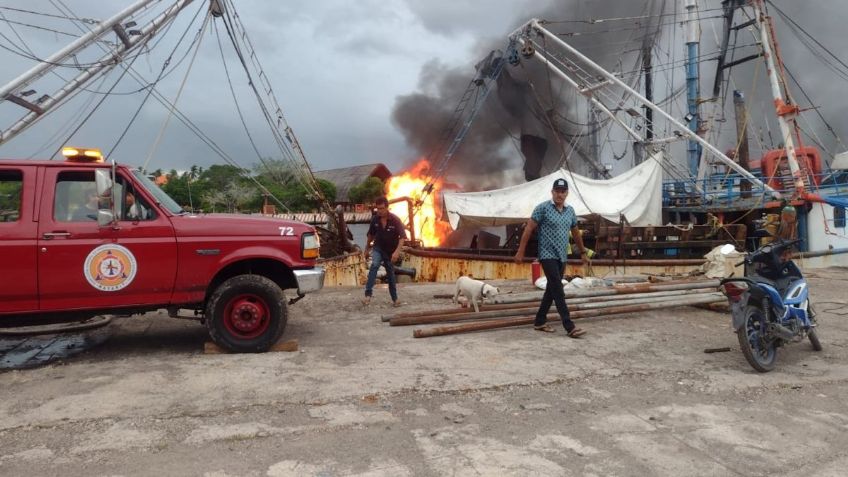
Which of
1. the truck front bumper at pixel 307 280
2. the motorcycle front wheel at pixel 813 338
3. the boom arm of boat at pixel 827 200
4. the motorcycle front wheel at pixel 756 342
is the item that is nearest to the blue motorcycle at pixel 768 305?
the motorcycle front wheel at pixel 756 342

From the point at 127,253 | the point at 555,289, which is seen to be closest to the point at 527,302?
the point at 555,289

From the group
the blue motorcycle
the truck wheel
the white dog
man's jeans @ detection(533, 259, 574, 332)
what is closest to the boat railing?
the blue motorcycle

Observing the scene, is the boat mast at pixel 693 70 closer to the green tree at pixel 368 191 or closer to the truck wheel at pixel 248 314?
the green tree at pixel 368 191

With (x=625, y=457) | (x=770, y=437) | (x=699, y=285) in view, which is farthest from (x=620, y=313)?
(x=625, y=457)

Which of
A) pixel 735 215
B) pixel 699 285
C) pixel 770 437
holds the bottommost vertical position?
pixel 770 437

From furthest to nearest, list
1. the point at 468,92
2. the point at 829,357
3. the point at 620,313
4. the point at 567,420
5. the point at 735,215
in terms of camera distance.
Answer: the point at 468,92 → the point at 735,215 → the point at 620,313 → the point at 829,357 → the point at 567,420

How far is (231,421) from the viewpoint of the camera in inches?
148

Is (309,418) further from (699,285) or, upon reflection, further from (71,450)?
(699,285)

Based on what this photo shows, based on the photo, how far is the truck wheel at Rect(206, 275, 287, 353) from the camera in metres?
5.40

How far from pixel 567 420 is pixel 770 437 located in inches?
51.6

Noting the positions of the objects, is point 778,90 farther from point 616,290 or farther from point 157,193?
point 157,193

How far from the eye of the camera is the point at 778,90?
17.2 m

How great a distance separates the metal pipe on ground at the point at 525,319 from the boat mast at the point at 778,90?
11371 mm

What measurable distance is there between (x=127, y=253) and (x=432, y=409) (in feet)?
10.7
